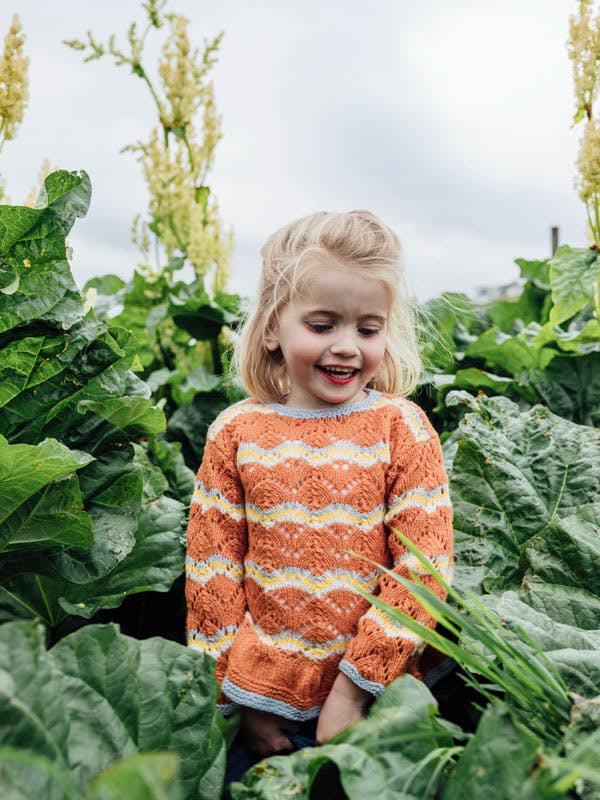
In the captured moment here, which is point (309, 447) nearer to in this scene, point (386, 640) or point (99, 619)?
point (386, 640)

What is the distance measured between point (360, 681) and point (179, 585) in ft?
2.86

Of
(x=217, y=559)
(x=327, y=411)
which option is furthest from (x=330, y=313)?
(x=217, y=559)

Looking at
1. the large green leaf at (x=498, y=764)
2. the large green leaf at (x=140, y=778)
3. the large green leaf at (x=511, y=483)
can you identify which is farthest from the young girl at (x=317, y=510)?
the large green leaf at (x=140, y=778)

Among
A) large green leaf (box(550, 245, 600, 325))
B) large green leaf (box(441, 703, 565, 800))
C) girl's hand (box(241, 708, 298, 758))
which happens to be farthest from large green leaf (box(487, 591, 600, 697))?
large green leaf (box(550, 245, 600, 325))

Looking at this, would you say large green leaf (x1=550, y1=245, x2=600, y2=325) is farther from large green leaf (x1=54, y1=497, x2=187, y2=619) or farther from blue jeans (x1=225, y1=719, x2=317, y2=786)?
blue jeans (x1=225, y1=719, x2=317, y2=786)

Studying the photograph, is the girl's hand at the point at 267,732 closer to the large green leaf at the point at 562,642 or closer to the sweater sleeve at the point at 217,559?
the sweater sleeve at the point at 217,559

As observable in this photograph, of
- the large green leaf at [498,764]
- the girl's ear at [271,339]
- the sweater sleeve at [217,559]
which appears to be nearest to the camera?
the large green leaf at [498,764]

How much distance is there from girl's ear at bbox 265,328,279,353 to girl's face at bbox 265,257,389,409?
105mm

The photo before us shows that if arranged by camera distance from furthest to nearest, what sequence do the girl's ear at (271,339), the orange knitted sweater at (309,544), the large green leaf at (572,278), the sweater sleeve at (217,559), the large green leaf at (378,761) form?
1. the large green leaf at (572,278)
2. the girl's ear at (271,339)
3. the sweater sleeve at (217,559)
4. the orange knitted sweater at (309,544)
5. the large green leaf at (378,761)

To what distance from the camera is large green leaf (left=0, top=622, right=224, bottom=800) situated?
0.85 metres

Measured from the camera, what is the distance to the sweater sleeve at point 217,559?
162 centimetres

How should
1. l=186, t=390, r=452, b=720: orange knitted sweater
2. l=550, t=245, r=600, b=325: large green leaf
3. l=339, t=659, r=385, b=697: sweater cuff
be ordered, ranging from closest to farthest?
1. l=339, t=659, r=385, b=697: sweater cuff
2. l=186, t=390, r=452, b=720: orange knitted sweater
3. l=550, t=245, r=600, b=325: large green leaf

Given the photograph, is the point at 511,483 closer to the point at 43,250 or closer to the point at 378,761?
the point at 378,761

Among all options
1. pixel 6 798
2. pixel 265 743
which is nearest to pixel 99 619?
pixel 265 743
